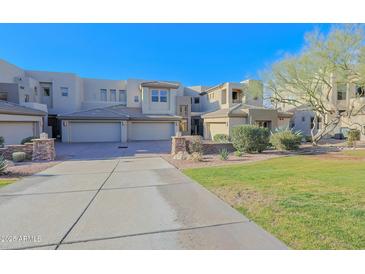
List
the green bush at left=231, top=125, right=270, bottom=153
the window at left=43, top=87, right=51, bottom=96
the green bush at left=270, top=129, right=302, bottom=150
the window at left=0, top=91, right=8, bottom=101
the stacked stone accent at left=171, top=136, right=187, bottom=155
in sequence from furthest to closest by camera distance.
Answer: the window at left=43, top=87, right=51, bottom=96, the window at left=0, top=91, right=8, bottom=101, the green bush at left=270, top=129, right=302, bottom=150, the green bush at left=231, top=125, right=270, bottom=153, the stacked stone accent at left=171, top=136, right=187, bottom=155

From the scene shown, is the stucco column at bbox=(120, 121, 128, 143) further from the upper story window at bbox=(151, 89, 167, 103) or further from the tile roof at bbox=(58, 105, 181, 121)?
the upper story window at bbox=(151, 89, 167, 103)

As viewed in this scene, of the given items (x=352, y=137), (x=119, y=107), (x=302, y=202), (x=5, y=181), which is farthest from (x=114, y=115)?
(x=352, y=137)

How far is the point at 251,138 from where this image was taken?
565 inches

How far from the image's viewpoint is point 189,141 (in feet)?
45.9

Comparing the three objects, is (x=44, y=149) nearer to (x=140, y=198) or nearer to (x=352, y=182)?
(x=140, y=198)

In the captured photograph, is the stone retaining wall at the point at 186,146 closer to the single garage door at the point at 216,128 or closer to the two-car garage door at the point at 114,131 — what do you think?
the single garage door at the point at 216,128

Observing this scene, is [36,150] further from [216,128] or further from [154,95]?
[216,128]

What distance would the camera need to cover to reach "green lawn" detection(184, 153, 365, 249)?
11.5 feet

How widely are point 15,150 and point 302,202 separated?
14.4 meters

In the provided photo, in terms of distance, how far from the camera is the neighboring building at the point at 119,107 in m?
23.1

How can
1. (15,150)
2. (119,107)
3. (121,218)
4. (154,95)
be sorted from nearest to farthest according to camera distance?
(121,218) < (15,150) < (154,95) < (119,107)

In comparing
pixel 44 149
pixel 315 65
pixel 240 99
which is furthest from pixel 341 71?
pixel 44 149

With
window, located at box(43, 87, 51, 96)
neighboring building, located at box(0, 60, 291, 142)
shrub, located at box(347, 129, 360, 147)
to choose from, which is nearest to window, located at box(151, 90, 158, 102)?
neighboring building, located at box(0, 60, 291, 142)

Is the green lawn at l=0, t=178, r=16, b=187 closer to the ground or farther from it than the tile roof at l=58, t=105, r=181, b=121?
closer to the ground
